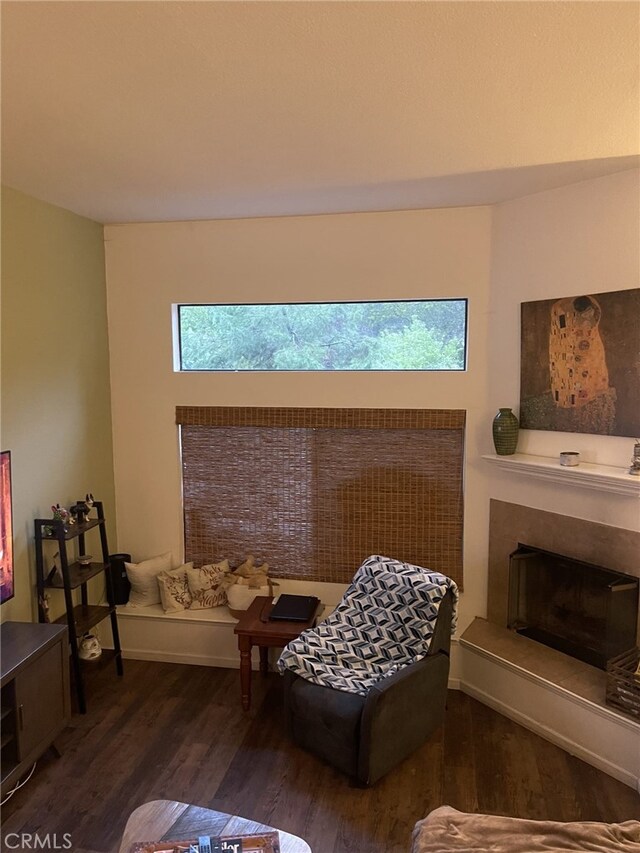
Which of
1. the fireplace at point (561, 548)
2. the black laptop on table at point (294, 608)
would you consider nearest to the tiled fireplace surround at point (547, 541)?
the fireplace at point (561, 548)

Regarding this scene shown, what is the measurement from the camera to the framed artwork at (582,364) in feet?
9.66

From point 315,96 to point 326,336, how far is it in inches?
74.7

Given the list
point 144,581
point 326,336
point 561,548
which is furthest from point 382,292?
point 144,581

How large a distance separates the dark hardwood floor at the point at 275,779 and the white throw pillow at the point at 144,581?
0.69 m

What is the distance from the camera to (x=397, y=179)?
115 inches

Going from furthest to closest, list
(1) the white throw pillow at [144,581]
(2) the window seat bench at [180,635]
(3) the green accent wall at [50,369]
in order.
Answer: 1. (1) the white throw pillow at [144,581]
2. (2) the window seat bench at [180,635]
3. (3) the green accent wall at [50,369]

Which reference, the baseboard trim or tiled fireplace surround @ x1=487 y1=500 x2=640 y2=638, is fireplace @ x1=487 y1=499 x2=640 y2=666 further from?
the baseboard trim

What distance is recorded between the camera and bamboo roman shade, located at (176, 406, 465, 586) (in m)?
3.69

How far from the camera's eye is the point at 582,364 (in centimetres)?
314

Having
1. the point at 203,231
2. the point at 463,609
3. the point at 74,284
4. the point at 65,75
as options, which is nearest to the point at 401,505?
the point at 463,609

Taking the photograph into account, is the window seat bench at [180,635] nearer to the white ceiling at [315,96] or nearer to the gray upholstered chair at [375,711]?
the gray upholstered chair at [375,711]

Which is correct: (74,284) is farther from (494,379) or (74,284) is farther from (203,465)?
(494,379)

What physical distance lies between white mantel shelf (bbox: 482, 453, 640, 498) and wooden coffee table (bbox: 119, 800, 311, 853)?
2.08 m

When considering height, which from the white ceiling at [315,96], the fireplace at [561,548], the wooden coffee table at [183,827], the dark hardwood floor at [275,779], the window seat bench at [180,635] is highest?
the white ceiling at [315,96]
